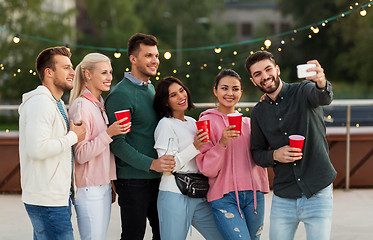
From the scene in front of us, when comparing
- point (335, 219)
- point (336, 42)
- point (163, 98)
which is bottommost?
point (335, 219)

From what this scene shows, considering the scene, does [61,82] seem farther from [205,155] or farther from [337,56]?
[337,56]

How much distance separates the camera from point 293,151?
2709mm

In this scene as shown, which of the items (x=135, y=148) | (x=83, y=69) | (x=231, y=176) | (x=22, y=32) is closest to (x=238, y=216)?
(x=231, y=176)

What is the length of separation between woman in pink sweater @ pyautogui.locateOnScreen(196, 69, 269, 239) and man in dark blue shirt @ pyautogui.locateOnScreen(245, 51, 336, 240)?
12 cm

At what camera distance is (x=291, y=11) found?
97.7ft

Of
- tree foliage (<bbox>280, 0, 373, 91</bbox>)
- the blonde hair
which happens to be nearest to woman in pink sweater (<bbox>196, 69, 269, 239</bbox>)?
the blonde hair

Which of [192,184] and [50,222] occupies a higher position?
[192,184]

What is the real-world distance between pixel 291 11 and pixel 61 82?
28616 mm

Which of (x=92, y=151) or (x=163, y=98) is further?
(x=163, y=98)

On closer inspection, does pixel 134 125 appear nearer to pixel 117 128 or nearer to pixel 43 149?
pixel 117 128

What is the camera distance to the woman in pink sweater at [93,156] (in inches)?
114

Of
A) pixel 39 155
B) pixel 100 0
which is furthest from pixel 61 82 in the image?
pixel 100 0

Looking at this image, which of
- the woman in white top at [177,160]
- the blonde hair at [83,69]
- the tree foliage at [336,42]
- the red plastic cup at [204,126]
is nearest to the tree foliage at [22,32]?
the tree foliage at [336,42]

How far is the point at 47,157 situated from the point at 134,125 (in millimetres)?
696
